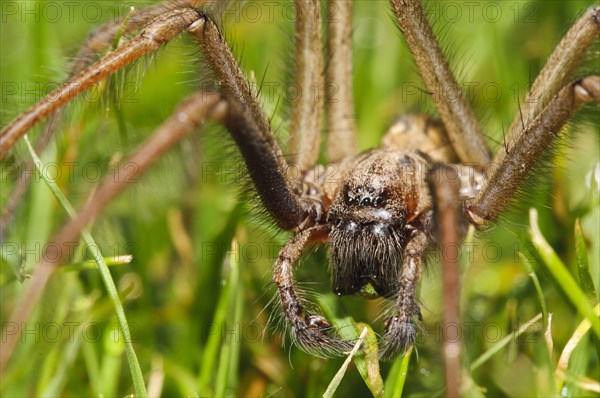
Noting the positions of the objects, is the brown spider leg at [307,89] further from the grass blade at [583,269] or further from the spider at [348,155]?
the grass blade at [583,269]

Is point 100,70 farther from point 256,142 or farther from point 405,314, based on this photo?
point 405,314

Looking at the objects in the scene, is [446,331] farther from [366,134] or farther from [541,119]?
[366,134]

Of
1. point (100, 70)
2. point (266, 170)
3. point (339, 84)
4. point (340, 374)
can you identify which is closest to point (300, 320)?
point (340, 374)

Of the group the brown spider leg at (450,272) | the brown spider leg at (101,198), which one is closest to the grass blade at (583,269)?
the brown spider leg at (450,272)

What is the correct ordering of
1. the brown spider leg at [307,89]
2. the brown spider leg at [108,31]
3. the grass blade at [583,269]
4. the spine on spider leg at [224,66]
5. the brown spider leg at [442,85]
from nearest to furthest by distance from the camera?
the spine on spider leg at [224,66] < the grass blade at [583,269] < the brown spider leg at [442,85] < the brown spider leg at [307,89] < the brown spider leg at [108,31]

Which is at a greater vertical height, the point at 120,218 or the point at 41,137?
the point at 41,137

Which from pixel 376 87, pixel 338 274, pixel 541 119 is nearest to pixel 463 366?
pixel 338 274
